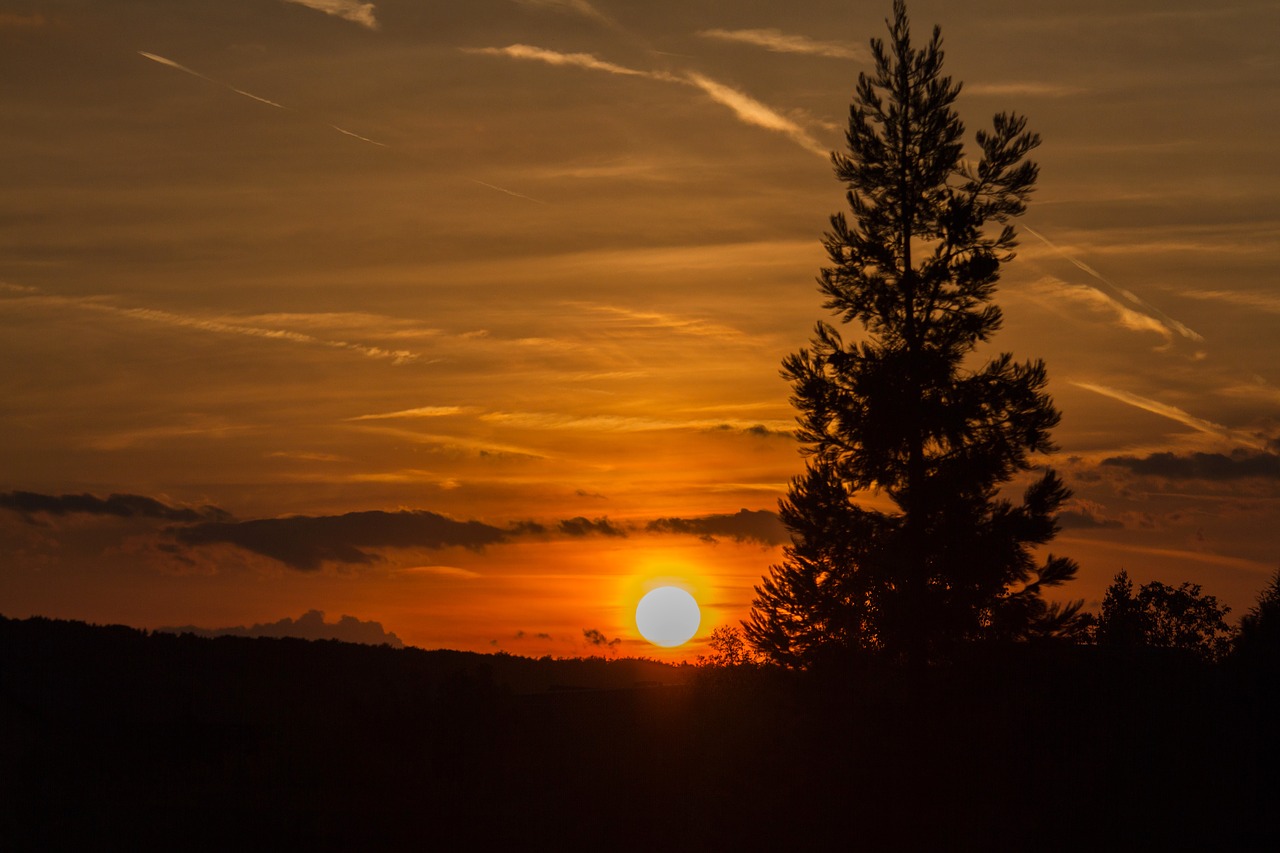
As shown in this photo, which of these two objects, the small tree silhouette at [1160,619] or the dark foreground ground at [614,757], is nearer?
the dark foreground ground at [614,757]

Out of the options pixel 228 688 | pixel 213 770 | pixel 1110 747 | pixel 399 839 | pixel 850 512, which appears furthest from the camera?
pixel 850 512

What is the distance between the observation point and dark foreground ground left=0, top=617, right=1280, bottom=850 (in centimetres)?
2278

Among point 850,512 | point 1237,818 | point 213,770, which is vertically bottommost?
point 1237,818

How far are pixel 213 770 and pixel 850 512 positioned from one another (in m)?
19.3

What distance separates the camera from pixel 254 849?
21375mm

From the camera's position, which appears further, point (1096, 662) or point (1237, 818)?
point (1096, 662)

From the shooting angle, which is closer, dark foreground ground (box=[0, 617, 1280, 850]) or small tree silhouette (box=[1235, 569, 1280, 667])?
dark foreground ground (box=[0, 617, 1280, 850])

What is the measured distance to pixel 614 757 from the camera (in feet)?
87.7

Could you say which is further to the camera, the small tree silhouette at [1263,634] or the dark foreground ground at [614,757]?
the small tree silhouette at [1263,634]

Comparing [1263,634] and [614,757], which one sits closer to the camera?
[614,757]

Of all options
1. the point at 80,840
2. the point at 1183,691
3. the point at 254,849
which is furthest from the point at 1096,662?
the point at 80,840

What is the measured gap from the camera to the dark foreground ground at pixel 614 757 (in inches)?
897

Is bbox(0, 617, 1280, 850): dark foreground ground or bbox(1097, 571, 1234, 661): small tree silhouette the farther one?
bbox(1097, 571, 1234, 661): small tree silhouette

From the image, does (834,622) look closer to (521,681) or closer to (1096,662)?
(1096,662)
